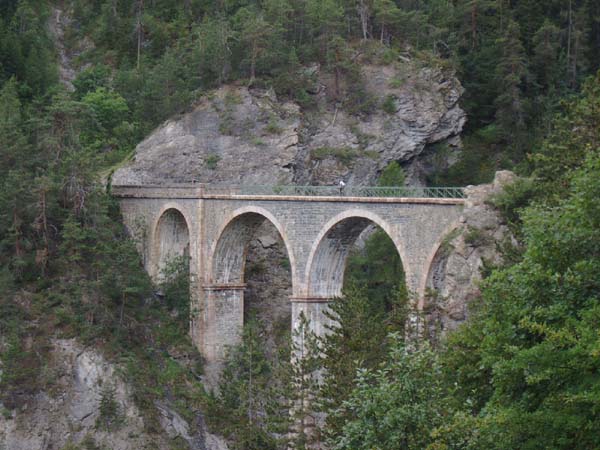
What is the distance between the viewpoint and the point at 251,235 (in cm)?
4459

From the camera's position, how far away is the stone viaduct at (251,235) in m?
32.9

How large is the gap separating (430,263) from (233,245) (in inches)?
565

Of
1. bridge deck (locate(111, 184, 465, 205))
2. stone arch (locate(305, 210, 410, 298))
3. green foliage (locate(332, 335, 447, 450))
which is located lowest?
green foliage (locate(332, 335, 447, 450))

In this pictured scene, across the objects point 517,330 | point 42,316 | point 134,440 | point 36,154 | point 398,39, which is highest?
point 398,39

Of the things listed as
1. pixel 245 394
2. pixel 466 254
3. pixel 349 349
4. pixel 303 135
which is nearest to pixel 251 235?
pixel 245 394

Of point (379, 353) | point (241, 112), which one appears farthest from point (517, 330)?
point (241, 112)

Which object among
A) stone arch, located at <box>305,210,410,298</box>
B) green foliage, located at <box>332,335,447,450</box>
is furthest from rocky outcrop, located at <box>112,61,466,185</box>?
green foliage, located at <box>332,335,447,450</box>

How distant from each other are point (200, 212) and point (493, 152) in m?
23.4

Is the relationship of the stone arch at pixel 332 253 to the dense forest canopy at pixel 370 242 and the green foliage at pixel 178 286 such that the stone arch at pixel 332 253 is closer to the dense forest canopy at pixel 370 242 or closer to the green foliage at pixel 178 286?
the dense forest canopy at pixel 370 242

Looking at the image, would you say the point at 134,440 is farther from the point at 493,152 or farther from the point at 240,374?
the point at 493,152

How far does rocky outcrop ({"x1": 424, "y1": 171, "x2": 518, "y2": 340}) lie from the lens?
3084 cm

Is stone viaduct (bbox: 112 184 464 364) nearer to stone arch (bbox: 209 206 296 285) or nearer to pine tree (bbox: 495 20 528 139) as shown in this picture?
stone arch (bbox: 209 206 296 285)

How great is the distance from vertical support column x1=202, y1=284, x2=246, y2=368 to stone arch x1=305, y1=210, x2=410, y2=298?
760cm

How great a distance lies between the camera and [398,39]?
6369 cm
